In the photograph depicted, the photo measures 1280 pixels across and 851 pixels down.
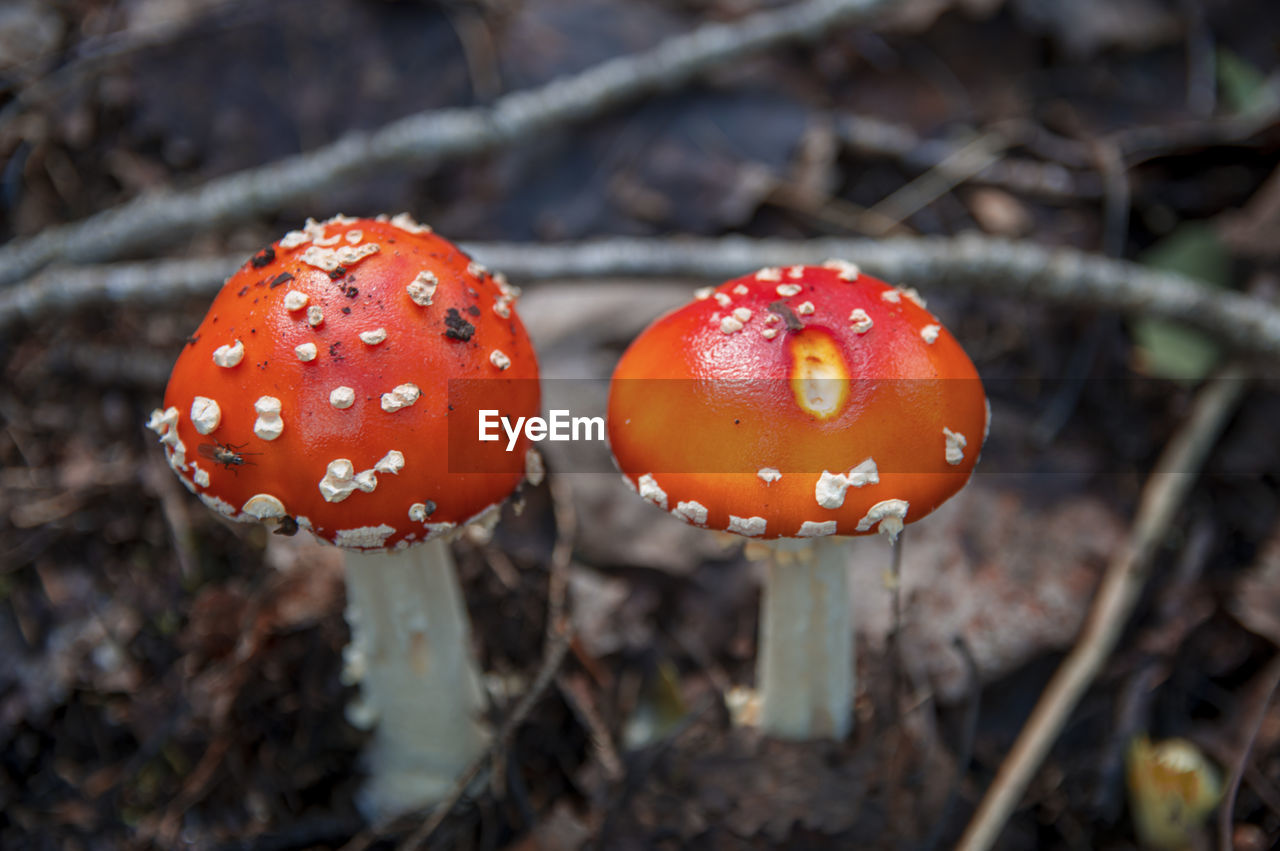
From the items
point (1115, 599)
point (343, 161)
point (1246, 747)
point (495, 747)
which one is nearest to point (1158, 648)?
point (1115, 599)

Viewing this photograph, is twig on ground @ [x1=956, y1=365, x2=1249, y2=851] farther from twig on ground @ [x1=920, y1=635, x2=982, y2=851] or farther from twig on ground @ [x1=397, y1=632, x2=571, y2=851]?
twig on ground @ [x1=397, y1=632, x2=571, y2=851]

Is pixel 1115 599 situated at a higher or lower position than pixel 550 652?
lower

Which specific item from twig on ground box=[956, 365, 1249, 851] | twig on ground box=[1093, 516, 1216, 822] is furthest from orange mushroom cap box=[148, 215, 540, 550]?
twig on ground box=[1093, 516, 1216, 822]

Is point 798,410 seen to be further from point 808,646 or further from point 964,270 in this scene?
point 964,270

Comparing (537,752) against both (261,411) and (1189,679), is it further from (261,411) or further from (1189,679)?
(1189,679)

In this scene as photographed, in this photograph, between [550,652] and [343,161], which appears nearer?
[550,652]
